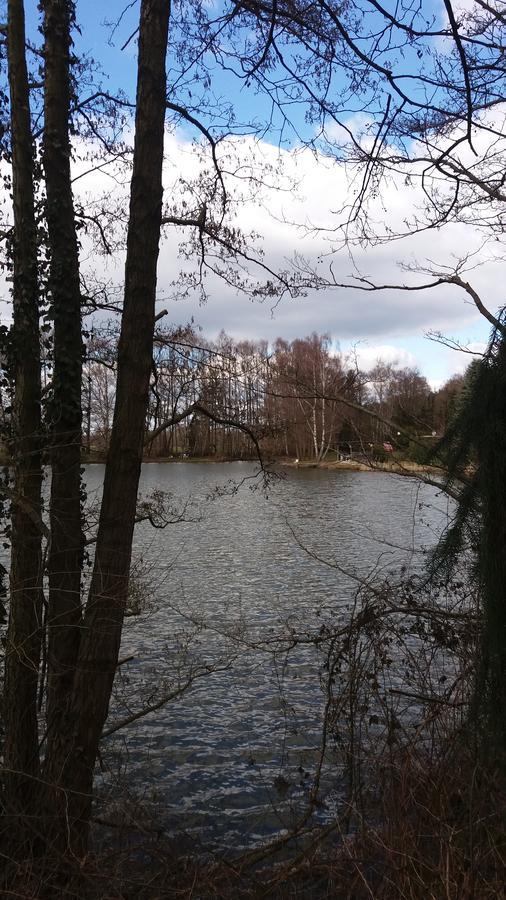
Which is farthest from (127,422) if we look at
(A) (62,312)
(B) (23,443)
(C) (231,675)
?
(C) (231,675)

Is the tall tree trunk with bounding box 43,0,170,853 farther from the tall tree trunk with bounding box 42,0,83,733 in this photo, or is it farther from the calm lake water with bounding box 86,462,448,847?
the calm lake water with bounding box 86,462,448,847

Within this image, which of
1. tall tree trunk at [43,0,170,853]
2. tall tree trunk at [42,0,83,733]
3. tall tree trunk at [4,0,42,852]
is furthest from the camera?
tall tree trunk at [42,0,83,733]

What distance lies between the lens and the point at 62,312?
6012mm

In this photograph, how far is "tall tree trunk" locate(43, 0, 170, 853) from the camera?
5.22 metres

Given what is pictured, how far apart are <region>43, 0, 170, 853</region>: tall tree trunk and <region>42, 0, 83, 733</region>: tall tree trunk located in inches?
23.5

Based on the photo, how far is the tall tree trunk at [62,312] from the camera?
5891 mm

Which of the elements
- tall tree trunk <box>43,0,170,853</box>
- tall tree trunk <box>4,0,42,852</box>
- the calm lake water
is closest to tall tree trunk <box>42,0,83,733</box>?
tall tree trunk <box>4,0,42,852</box>

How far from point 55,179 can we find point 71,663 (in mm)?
3978

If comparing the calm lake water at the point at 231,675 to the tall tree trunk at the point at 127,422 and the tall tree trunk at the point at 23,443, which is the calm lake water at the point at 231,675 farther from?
the tall tree trunk at the point at 127,422

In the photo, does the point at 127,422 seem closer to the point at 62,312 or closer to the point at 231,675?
the point at 62,312

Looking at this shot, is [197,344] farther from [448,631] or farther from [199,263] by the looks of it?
[448,631]

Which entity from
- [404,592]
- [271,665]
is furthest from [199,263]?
[271,665]

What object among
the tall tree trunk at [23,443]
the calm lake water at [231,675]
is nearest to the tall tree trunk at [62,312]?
the tall tree trunk at [23,443]

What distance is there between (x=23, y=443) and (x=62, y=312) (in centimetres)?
114
